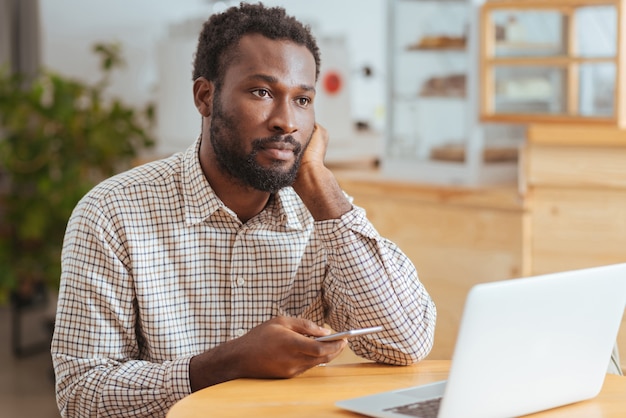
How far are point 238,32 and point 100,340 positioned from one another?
0.54 meters

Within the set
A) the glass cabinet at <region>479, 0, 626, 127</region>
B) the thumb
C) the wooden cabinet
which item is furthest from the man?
the glass cabinet at <region>479, 0, 626, 127</region>

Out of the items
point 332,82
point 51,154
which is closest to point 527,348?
point 332,82

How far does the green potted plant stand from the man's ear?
209cm

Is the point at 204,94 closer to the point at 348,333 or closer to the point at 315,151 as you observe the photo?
the point at 315,151

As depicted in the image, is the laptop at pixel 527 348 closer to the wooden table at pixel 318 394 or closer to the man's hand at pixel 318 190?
the wooden table at pixel 318 394

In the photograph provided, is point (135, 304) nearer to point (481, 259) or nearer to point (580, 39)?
point (481, 259)

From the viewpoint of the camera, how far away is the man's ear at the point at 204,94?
1.62 m

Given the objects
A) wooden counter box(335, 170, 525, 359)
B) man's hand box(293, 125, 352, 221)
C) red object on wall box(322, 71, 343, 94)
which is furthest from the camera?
red object on wall box(322, 71, 343, 94)

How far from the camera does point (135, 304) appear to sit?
4.93 feet

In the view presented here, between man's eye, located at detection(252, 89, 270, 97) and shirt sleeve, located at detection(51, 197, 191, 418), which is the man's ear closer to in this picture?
man's eye, located at detection(252, 89, 270, 97)

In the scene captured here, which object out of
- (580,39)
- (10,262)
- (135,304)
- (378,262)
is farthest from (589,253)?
(10,262)

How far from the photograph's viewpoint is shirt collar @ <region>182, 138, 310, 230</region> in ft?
5.06

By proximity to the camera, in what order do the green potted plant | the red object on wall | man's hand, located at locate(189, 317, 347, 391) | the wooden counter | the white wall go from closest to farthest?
man's hand, located at locate(189, 317, 347, 391), the wooden counter, the red object on wall, the green potted plant, the white wall

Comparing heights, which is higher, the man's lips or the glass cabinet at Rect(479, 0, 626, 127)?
the glass cabinet at Rect(479, 0, 626, 127)
